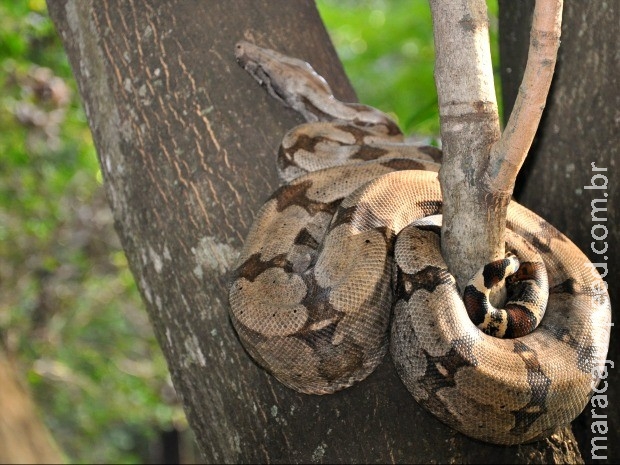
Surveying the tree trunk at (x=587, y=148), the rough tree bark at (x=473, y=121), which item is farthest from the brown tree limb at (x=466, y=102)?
the tree trunk at (x=587, y=148)

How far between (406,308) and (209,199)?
39.3 inches

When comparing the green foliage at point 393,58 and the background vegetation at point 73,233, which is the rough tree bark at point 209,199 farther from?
the background vegetation at point 73,233

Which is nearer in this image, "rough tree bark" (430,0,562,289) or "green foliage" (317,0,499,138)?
"rough tree bark" (430,0,562,289)

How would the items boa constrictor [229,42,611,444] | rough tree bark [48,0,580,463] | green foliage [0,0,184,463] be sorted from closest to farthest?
boa constrictor [229,42,611,444], rough tree bark [48,0,580,463], green foliage [0,0,184,463]

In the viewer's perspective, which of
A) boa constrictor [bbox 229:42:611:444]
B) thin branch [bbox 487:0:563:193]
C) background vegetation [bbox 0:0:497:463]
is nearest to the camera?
thin branch [bbox 487:0:563:193]

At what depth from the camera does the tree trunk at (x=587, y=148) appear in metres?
Answer: 2.95

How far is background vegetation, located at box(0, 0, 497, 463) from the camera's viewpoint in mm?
6371

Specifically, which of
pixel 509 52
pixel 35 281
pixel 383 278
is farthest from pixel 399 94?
pixel 35 281

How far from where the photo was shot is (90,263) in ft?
25.6

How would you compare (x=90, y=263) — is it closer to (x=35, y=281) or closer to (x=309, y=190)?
(x=35, y=281)

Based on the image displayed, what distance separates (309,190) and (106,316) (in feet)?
19.6

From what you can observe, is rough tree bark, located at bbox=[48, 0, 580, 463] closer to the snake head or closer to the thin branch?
the snake head

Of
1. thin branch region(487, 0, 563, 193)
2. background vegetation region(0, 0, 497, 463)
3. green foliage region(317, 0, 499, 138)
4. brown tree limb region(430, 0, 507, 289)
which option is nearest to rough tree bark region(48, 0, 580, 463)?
brown tree limb region(430, 0, 507, 289)

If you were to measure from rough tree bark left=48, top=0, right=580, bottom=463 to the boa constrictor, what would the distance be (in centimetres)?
13
